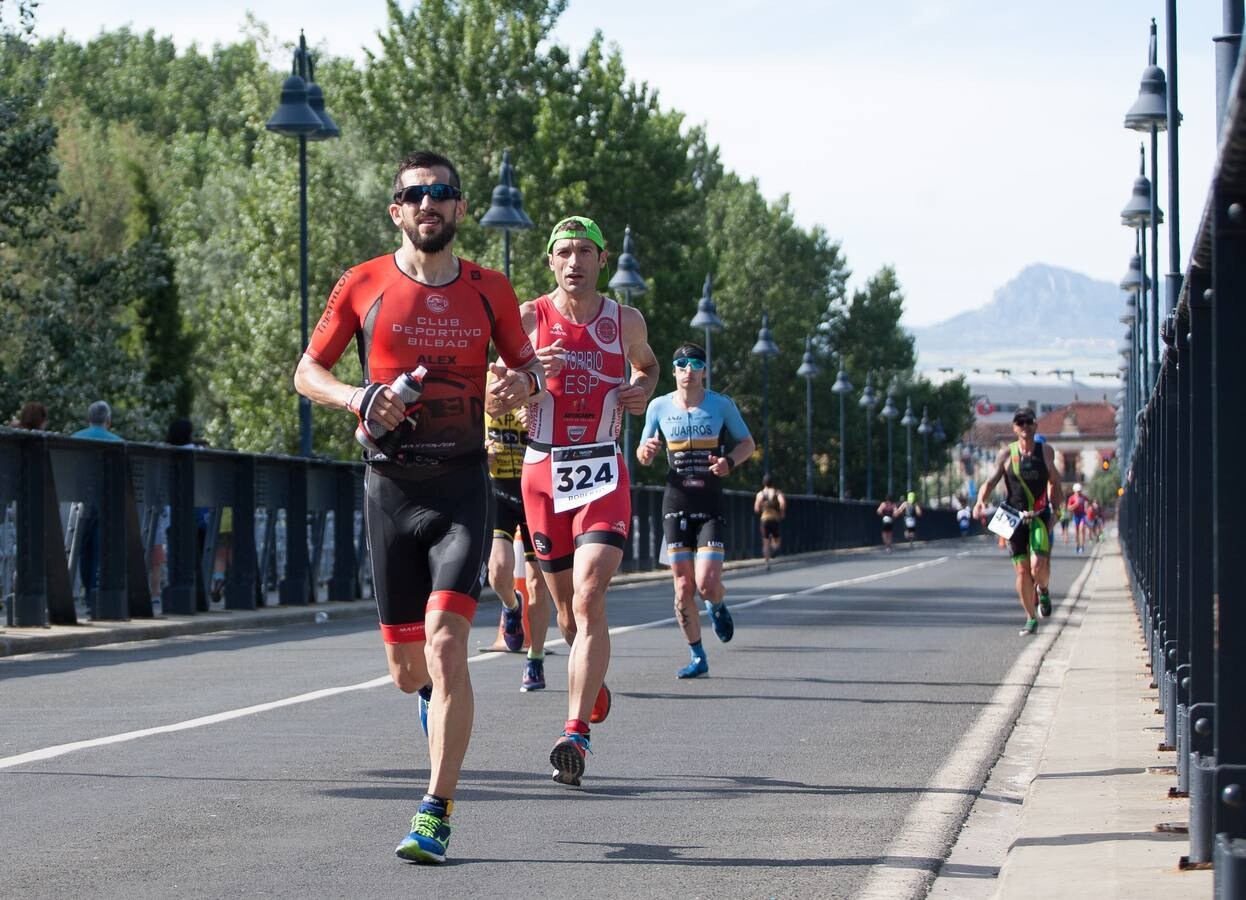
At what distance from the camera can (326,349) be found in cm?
739

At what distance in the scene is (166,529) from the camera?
66.9 ft

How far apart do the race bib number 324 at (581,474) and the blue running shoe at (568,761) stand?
55.6 inches

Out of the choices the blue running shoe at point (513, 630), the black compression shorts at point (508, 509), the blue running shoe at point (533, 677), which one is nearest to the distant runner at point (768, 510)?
the blue running shoe at point (513, 630)

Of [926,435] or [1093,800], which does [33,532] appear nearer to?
[1093,800]

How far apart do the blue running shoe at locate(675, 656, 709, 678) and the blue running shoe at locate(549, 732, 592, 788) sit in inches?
224

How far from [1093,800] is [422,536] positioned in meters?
2.57

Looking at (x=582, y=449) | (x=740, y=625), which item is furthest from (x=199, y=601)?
(x=582, y=449)

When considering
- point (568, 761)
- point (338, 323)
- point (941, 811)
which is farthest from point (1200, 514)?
→ point (338, 323)

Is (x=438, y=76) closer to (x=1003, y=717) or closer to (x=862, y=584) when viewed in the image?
(x=862, y=584)

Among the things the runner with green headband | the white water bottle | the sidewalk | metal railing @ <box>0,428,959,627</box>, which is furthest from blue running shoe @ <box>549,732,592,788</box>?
the runner with green headband

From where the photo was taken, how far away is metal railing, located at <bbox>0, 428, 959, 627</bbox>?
17.4 meters

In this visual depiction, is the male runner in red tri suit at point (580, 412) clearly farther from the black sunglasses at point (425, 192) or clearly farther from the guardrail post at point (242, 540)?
the guardrail post at point (242, 540)

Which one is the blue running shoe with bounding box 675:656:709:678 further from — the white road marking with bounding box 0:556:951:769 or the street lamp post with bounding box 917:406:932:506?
the street lamp post with bounding box 917:406:932:506

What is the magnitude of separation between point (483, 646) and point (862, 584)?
1916 cm
